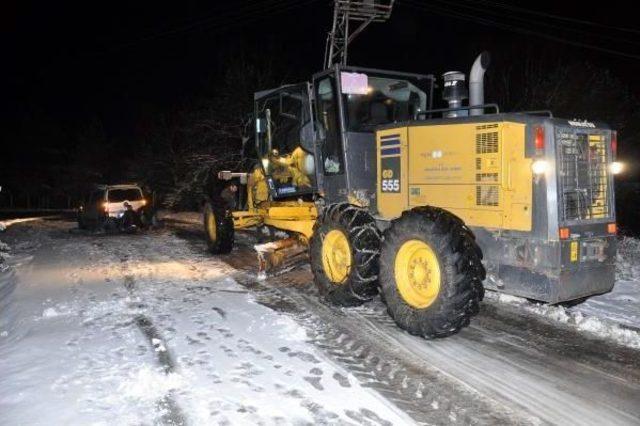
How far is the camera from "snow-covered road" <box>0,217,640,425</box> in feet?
14.0

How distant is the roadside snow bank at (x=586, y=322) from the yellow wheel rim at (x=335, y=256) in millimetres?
2419

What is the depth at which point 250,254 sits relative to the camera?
12.4 metres

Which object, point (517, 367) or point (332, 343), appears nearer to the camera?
point (517, 367)

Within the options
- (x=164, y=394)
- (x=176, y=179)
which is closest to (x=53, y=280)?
(x=164, y=394)

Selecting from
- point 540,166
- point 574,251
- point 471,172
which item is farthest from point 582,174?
point 471,172

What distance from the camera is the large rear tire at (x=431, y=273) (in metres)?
5.59

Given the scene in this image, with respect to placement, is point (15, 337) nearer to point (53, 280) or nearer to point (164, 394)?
point (164, 394)

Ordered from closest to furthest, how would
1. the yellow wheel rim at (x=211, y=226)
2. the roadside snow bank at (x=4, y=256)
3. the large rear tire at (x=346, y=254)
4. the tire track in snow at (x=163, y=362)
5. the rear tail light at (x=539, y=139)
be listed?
the tire track in snow at (x=163, y=362) → the rear tail light at (x=539, y=139) → the large rear tire at (x=346, y=254) → the roadside snow bank at (x=4, y=256) → the yellow wheel rim at (x=211, y=226)

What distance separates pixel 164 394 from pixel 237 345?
1.32 meters

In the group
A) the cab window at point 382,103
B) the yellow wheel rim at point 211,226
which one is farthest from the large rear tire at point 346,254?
the yellow wheel rim at point 211,226

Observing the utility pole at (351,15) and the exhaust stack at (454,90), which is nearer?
the exhaust stack at (454,90)

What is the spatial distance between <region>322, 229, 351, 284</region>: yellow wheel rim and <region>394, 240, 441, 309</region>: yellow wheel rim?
1.18 metres

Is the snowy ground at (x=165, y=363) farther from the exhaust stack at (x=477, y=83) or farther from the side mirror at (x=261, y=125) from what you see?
the exhaust stack at (x=477, y=83)

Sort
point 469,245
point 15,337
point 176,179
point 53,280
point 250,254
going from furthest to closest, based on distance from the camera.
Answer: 1. point 176,179
2. point 250,254
3. point 53,280
4. point 15,337
5. point 469,245
